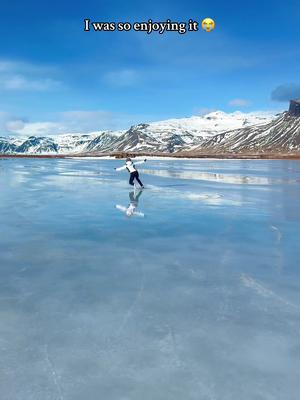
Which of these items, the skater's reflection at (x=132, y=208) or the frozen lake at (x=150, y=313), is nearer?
the frozen lake at (x=150, y=313)

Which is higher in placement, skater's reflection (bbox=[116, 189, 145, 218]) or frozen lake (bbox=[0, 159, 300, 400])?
skater's reflection (bbox=[116, 189, 145, 218])

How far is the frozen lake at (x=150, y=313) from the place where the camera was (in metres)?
3.83

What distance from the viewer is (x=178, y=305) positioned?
5684mm

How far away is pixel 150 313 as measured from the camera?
5.37m

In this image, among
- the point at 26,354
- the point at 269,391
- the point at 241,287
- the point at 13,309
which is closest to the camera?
the point at 269,391

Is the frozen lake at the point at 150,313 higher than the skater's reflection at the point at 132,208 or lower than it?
lower

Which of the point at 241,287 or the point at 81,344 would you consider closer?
the point at 81,344

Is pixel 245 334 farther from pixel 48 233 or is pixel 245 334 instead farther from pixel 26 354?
pixel 48 233

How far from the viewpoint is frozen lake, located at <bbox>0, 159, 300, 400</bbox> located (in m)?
3.83

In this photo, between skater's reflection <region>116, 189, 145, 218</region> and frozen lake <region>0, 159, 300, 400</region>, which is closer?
frozen lake <region>0, 159, 300, 400</region>

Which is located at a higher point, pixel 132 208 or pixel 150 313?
pixel 132 208

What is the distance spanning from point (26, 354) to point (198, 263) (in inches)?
167

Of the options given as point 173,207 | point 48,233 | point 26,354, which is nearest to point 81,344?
point 26,354

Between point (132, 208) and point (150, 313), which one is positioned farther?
point (132, 208)
